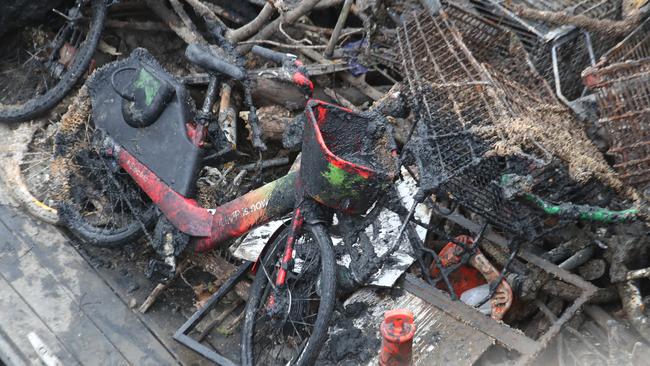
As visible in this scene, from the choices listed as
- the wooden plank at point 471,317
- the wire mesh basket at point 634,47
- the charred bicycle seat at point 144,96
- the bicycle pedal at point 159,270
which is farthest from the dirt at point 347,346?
the wire mesh basket at point 634,47

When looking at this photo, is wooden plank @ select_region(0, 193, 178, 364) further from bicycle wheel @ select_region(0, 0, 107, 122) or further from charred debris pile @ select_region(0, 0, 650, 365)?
bicycle wheel @ select_region(0, 0, 107, 122)

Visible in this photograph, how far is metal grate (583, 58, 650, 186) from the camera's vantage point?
4020 millimetres

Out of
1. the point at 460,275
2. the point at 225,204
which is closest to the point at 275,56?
the point at 225,204

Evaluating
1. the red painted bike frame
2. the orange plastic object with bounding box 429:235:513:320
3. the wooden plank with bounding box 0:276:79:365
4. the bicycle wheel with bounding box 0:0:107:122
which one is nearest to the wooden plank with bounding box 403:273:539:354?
the orange plastic object with bounding box 429:235:513:320

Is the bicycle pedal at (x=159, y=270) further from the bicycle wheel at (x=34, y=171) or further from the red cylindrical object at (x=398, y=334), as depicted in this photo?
the red cylindrical object at (x=398, y=334)

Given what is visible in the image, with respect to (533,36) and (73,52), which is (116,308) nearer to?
(73,52)

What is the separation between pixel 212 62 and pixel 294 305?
154 cm

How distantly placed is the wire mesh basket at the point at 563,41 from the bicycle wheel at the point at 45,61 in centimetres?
307

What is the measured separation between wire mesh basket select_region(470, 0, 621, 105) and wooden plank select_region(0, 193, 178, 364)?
3088mm

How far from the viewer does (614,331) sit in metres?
4.16

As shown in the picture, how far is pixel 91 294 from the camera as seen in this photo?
4.83 m

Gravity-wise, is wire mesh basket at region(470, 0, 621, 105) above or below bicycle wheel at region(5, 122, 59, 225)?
above

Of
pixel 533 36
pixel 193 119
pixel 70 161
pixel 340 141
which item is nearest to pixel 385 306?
pixel 340 141

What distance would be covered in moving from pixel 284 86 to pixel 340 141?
1.40 meters
